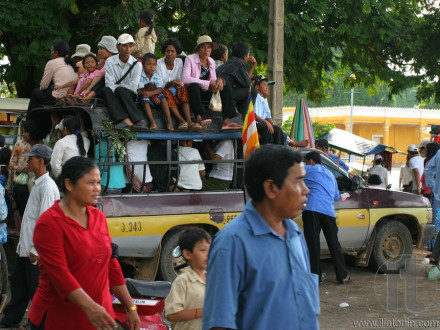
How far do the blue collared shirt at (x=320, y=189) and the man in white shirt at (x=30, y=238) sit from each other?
3839 mm

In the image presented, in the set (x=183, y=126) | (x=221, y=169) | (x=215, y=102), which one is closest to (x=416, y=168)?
(x=221, y=169)

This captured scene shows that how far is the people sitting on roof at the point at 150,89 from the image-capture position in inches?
370

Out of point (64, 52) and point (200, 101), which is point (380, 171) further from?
point (64, 52)

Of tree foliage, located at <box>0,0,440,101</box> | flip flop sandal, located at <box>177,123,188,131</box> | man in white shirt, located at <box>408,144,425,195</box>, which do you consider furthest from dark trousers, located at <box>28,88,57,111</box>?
man in white shirt, located at <box>408,144,425,195</box>

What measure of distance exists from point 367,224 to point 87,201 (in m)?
7.28

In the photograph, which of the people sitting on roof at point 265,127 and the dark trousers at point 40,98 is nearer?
the dark trousers at point 40,98

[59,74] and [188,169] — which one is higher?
[59,74]

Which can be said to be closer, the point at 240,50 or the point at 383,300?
the point at 383,300

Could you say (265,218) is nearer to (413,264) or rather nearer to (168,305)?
(168,305)

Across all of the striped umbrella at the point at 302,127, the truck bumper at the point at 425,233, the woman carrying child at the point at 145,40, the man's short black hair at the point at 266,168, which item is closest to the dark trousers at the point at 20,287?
the woman carrying child at the point at 145,40

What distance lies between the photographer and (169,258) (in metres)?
9.30

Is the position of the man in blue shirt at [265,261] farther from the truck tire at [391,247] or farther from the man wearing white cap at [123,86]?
the truck tire at [391,247]

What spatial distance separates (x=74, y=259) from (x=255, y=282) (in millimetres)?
1428

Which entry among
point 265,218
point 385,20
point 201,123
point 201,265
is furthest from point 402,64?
point 265,218
